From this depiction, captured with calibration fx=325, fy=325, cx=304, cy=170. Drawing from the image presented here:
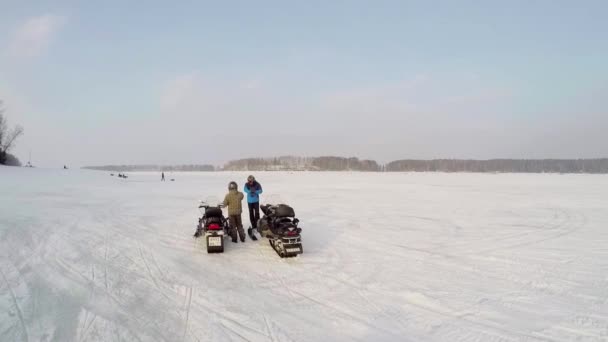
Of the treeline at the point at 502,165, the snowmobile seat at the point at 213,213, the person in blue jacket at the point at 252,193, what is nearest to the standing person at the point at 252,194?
the person in blue jacket at the point at 252,193

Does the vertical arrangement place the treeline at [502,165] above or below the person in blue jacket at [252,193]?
above

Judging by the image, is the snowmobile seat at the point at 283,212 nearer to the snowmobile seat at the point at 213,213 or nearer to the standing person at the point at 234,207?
the standing person at the point at 234,207

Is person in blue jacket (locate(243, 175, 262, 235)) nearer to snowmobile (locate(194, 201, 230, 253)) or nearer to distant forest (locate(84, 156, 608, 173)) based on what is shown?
snowmobile (locate(194, 201, 230, 253))

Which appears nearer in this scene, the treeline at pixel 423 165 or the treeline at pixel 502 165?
the treeline at pixel 502 165

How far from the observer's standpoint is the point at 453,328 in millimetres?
4039

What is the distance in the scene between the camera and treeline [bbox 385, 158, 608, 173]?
399 feet

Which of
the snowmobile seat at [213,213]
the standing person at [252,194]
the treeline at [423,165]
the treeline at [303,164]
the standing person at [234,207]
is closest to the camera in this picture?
the snowmobile seat at [213,213]

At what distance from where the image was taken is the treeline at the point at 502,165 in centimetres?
12162

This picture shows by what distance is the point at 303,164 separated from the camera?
5856 inches

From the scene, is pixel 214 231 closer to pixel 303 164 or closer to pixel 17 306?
pixel 17 306

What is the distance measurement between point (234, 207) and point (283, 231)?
5.61 ft

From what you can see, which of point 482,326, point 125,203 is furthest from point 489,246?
point 125,203

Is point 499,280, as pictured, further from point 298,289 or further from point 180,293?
point 180,293

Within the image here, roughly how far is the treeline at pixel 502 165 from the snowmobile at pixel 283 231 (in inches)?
5034
